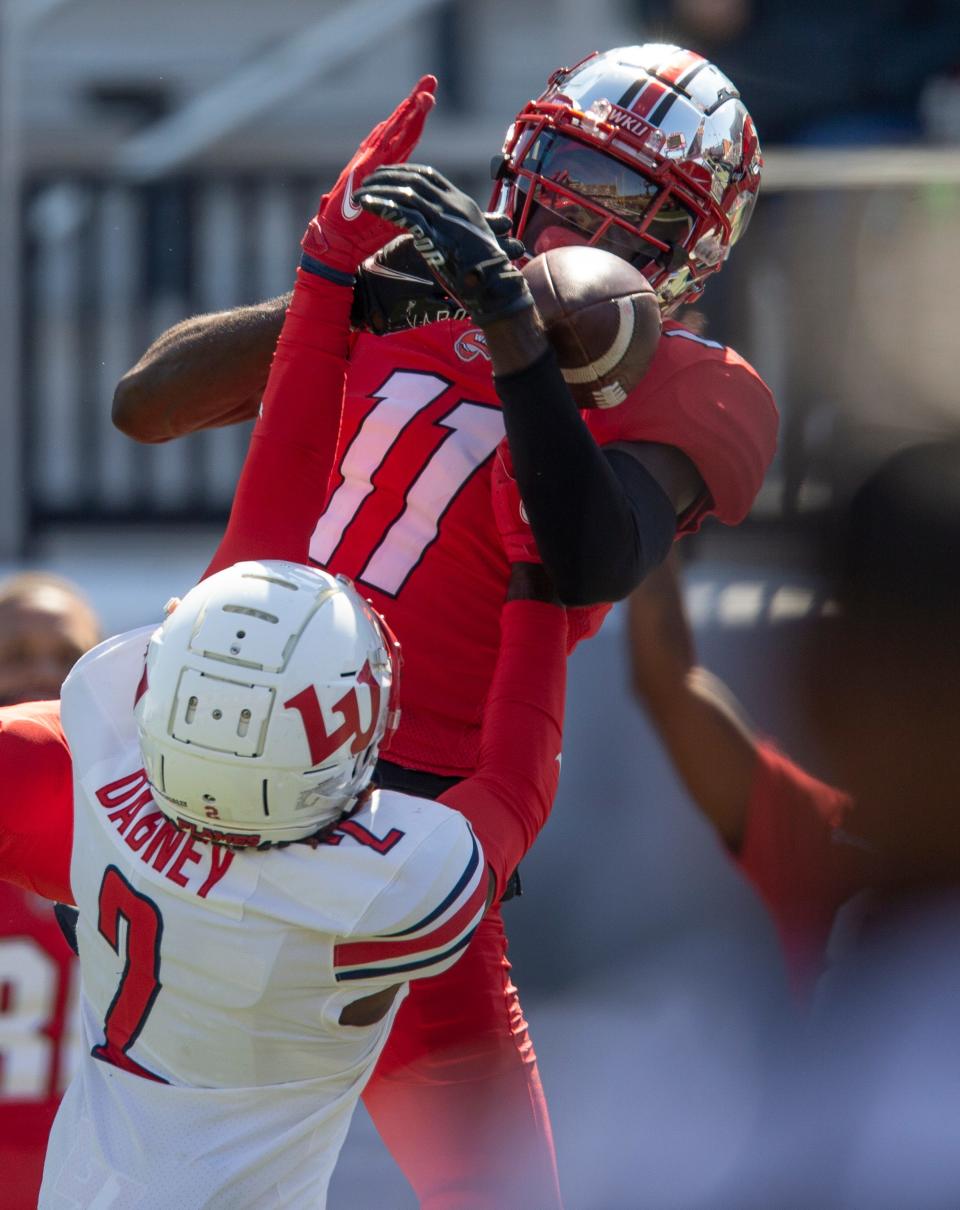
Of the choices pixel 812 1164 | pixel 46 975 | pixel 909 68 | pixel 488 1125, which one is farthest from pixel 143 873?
pixel 909 68

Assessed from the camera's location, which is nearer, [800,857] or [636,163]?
[636,163]

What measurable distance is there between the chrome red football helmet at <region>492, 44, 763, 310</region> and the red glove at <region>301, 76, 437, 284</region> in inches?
10.3

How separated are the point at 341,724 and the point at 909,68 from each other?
3.84m

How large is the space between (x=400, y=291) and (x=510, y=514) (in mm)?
301

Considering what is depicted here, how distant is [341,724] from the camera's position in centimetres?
187

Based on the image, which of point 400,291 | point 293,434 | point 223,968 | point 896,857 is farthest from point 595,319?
point 896,857

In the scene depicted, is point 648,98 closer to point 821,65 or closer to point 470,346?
point 470,346

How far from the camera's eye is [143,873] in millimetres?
1925

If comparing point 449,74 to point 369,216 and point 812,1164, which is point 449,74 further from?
point 369,216

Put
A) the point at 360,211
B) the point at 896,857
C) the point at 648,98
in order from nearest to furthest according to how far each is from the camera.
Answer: the point at 360,211 → the point at 648,98 → the point at 896,857

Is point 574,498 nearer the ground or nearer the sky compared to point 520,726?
nearer the sky

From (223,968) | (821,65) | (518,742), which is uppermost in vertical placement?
(821,65)

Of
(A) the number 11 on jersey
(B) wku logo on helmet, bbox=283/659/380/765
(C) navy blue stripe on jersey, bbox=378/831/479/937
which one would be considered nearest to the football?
(A) the number 11 on jersey

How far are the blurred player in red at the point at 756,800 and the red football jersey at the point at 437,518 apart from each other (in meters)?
1.63
